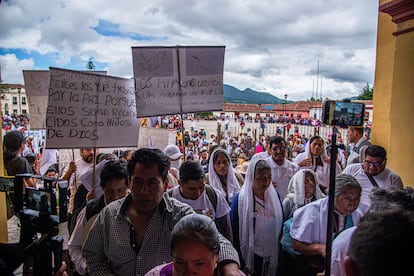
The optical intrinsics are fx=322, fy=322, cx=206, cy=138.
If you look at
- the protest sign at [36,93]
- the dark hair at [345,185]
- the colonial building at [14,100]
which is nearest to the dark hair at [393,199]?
the dark hair at [345,185]

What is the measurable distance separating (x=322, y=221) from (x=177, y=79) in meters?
2.41

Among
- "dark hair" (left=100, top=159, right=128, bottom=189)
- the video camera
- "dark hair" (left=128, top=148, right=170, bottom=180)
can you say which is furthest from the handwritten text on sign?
the video camera

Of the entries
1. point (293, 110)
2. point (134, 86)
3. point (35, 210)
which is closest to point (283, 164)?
point (134, 86)

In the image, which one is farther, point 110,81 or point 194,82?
point 194,82

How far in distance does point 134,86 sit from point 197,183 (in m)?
1.56

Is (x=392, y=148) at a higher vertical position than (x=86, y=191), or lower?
higher

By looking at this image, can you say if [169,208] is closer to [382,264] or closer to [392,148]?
[382,264]

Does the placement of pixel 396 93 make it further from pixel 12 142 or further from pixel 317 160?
pixel 12 142

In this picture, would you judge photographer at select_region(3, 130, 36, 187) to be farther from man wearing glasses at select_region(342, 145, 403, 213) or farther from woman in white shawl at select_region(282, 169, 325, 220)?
man wearing glasses at select_region(342, 145, 403, 213)

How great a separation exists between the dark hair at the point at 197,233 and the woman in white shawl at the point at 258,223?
1658 mm

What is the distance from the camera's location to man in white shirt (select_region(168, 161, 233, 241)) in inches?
113

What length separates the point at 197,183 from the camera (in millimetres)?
2867

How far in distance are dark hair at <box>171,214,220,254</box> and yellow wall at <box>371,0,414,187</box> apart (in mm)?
3571

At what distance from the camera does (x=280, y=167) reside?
4.44m
